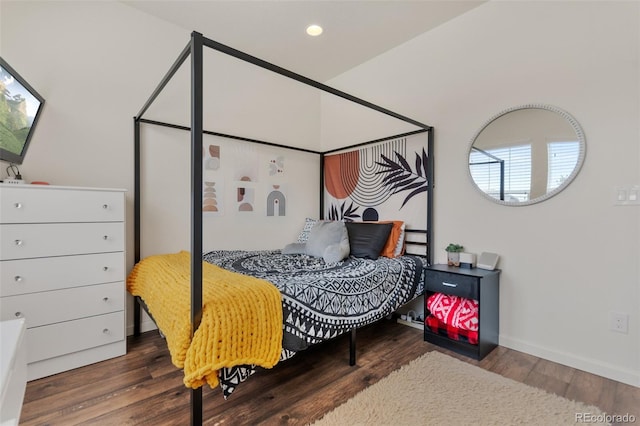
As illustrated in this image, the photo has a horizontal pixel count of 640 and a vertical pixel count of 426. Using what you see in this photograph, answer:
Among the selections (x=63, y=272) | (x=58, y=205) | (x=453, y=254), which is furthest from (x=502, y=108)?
(x=63, y=272)

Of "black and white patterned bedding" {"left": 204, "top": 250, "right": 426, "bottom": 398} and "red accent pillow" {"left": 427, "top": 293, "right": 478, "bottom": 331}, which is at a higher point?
"black and white patterned bedding" {"left": 204, "top": 250, "right": 426, "bottom": 398}

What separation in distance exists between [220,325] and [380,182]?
2301 mm

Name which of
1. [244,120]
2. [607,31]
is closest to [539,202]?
[607,31]

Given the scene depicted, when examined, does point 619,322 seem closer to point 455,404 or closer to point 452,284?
point 452,284

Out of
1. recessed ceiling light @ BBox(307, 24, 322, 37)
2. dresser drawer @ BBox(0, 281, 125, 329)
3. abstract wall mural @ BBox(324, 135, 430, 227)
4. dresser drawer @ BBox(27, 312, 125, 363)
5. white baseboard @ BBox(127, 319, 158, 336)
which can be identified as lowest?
white baseboard @ BBox(127, 319, 158, 336)

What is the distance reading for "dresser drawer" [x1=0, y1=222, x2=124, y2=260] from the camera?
171 cm

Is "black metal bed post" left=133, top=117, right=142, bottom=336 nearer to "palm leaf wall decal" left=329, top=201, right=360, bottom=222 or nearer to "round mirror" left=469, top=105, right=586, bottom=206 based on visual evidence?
"palm leaf wall decal" left=329, top=201, right=360, bottom=222

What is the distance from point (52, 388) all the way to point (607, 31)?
3974 millimetres

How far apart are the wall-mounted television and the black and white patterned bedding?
1412mm

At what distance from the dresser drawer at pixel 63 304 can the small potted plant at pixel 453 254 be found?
2.50m

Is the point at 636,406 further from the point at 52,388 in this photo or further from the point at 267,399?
the point at 52,388

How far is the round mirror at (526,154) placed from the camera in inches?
78.8

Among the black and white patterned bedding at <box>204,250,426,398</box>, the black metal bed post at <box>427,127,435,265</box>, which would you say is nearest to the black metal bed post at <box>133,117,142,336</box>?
the black and white patterned bedding at <box>204,250,426,398</box>

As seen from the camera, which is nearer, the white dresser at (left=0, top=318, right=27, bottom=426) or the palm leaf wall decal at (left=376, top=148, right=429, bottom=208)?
the white dresser at (left=0, top=318, right=27, bottom=426)
